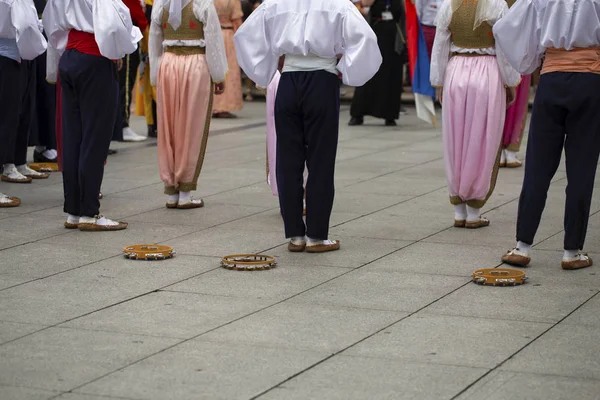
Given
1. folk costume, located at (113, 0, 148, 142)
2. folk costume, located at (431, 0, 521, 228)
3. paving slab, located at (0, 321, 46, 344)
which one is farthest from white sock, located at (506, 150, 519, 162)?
paving slab, located at (0, 321, 46, 344)

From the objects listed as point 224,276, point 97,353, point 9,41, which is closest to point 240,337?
point 97,353

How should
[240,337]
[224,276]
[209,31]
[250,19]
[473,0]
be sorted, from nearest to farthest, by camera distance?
[240,337] → [224,276] → [250,19] → [473,0] → [209,31]

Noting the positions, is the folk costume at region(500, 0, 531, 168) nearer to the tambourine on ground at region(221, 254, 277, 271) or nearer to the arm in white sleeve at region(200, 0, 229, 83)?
the arm in white sleeve at region(200, 0, 229, 83)

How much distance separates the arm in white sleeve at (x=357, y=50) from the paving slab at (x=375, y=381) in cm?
273

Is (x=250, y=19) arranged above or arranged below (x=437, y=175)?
above

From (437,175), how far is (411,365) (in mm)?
6229

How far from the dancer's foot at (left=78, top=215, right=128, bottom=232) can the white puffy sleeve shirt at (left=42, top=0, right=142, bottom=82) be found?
1163 millimetres

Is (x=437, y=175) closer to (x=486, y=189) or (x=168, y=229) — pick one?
(x=486, y=189)

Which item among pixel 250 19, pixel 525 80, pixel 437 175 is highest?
pixel 250 19

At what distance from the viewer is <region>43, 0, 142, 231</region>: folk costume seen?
26.5ft

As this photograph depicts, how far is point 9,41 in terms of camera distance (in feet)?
30.7

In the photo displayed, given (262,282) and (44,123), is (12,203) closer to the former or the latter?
(44,123)

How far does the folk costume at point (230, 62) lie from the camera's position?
52.6ft

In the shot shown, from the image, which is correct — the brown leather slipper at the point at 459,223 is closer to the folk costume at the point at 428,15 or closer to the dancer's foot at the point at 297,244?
the dancer's foot at the point at 297,244
